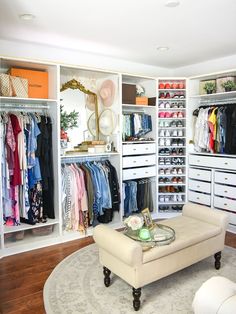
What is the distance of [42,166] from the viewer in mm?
3473

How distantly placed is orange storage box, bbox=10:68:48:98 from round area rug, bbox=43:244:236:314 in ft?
6.24

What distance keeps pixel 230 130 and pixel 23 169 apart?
8.78 feet

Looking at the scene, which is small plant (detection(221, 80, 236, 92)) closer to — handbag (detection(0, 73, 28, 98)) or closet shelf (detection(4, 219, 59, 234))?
handbag (detection(0, 73, 28, 98))

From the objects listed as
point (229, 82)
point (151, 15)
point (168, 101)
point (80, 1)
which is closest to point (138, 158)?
point (168, 101)

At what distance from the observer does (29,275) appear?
2818mm

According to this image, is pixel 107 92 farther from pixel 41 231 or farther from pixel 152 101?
pixel 41 231

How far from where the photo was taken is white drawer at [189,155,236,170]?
3916mm

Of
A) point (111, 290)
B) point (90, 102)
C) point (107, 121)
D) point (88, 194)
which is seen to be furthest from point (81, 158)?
point (111, 290)

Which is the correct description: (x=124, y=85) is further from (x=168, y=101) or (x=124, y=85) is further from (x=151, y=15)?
(x=151, y=15)

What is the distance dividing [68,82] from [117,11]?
1.41 meters

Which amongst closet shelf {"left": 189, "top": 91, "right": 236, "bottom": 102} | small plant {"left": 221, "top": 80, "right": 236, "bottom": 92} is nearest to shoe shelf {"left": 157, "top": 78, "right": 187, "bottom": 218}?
closet shelf {"left": 189, "top": 91, "right": 236, "bottom": 102}

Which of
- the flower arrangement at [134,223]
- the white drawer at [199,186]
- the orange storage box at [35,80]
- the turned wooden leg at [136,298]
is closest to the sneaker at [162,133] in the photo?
the white drawer at [199,186]

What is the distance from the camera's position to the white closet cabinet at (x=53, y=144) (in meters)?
3.33

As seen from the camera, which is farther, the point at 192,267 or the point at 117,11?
the point at 192,267
